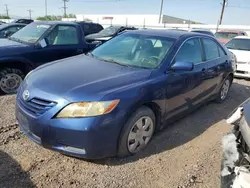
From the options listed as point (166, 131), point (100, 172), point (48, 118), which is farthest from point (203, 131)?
point (48, 118)

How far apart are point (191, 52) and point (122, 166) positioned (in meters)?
2.27

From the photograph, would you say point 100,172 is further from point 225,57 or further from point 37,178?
point 225,57

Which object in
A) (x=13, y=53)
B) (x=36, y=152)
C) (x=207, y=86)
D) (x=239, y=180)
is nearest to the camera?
(x=239, y=180)

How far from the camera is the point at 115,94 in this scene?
111 inches

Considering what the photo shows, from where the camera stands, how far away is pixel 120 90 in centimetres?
289

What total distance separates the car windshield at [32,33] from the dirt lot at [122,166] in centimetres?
243

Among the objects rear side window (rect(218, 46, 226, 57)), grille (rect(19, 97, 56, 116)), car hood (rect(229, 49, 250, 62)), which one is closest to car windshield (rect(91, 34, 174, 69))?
grille (rect(19, 97, 56, 116))

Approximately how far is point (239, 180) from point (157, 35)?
107 inches

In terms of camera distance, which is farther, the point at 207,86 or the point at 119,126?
the point at 207,86

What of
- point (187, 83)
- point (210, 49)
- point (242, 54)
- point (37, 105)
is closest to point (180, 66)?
point (187, 83)

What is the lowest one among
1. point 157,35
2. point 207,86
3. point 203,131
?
point 203,131

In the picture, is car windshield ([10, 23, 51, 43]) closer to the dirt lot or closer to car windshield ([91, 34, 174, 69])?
car windshield ([91, 34, 174, 69])

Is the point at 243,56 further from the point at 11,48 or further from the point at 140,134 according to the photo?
the point at 11,48

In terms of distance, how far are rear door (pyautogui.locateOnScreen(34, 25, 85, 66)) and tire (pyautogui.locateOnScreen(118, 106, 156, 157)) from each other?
330 centimetres
